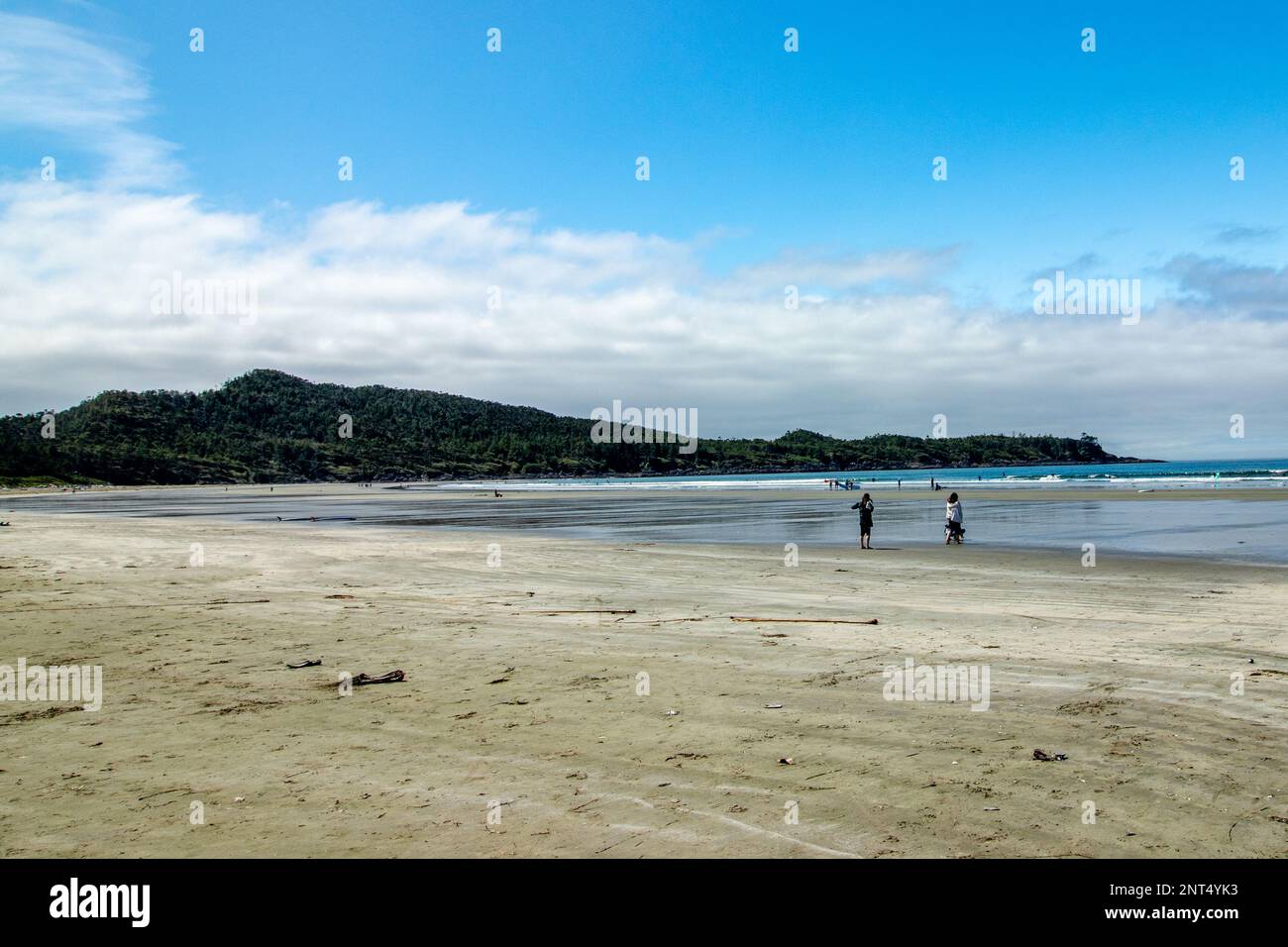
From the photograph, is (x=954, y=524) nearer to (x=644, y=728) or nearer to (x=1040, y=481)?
(x=644, y=728)

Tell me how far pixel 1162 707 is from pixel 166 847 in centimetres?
811

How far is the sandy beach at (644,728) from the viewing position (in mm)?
5371

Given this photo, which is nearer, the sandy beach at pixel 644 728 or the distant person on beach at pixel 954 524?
the sandy beach at pixel 644 728

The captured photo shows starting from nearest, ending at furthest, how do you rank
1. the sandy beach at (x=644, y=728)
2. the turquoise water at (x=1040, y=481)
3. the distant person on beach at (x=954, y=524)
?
the sandy beach at (x=644, y=728), the distant person on beach at (x=954, y=524), the turquoise water at (x=1040, y=481)

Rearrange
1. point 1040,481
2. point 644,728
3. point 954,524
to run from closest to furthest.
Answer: point 644,728 → point 954,524 → point 1040,481

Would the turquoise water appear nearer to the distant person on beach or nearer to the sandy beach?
the distant person on beach

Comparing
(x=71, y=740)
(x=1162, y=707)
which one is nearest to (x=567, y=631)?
(x=71, y=740)

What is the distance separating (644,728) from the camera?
297 inches

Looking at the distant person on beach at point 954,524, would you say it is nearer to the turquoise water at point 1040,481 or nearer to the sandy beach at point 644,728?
the sandy beach at point 644,728

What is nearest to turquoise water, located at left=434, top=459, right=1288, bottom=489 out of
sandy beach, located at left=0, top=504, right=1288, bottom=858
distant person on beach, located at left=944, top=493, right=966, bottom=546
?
distant person on beach, located at left=944, top=493, right=966, bottom=546

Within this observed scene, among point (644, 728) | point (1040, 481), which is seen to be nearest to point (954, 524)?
point (644, 728)

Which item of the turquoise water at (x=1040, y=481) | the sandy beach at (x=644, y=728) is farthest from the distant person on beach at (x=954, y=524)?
the turquoise water at (x=1040, y=481)
